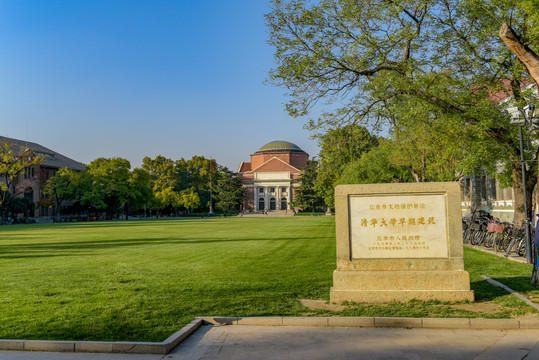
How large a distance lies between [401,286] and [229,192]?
96661mm

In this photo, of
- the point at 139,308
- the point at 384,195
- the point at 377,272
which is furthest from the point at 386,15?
the point at 139,308

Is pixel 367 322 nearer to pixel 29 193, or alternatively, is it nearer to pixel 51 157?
pixel 29 193

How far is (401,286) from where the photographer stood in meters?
7.79

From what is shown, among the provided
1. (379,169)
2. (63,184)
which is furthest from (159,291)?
(63,184)

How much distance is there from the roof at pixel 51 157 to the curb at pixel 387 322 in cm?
7743

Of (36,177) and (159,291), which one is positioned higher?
(36,177)

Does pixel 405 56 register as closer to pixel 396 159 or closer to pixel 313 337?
pixel 313 337

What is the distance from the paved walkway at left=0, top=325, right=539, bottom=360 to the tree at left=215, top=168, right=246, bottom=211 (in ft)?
320

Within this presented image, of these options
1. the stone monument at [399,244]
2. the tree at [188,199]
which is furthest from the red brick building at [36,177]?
the stone monument at [399,244]

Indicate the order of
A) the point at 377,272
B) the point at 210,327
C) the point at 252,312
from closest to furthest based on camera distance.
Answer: the point at 210,327 → the point at 252,312 → the point at 377,272

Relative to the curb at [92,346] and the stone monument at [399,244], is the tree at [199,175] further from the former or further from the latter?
the curb at [92,346]

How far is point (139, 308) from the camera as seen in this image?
738cm

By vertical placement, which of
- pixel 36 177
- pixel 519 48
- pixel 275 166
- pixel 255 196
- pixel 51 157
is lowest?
pixel 255 196

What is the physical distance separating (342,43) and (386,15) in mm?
1517
